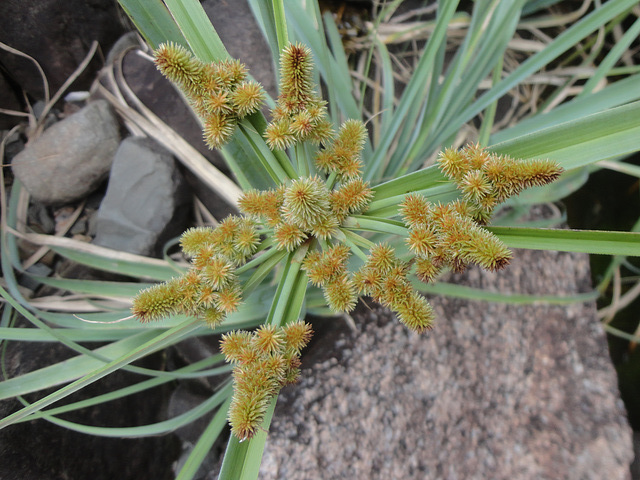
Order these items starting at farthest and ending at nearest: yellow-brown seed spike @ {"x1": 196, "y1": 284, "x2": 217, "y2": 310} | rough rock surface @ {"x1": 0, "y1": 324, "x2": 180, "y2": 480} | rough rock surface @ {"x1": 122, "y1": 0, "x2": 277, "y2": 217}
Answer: rough rock surface @ {"x1": 122, "y1": 0, "x2": 277, "y2": 217} → rough rock surface @ {"x1": 0, "y1": 324, "x2": 180, "y2": 480} → yellow-brown seed spike @ {"x1": 196, "y1": 284, "x2": 217, "y2": 310}

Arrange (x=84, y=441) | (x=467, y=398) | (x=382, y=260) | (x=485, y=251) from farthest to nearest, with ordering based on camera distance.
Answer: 1. (x=467, y=398)
2. (x=84, y=441)
3. (x=382, y=260)
4. (x=485, y=251)

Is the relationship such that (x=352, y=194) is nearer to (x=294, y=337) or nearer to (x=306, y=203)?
(x=306, y=203)

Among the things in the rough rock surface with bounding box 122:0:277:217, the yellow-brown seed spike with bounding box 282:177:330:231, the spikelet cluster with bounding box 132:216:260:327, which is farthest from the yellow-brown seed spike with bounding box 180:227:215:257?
the rough rock surface with bounding box 122:0:277:217

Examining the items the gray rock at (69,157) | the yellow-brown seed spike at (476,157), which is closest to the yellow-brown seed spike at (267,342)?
the yellow-brown seed spike at (476,157)

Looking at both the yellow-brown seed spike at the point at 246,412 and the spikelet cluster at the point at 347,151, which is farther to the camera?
the spikelet cluster at the point at 347,151

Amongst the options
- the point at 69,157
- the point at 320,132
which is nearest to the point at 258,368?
the point at 320,132

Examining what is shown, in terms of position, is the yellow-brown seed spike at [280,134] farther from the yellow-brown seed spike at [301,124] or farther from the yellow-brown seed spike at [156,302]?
the yellow-brown seed spike at [156,302]

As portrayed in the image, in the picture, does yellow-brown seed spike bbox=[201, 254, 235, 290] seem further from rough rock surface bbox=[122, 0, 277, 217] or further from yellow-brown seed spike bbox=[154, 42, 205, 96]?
rough rock surface bbox=[122, 0, 277, 217]
